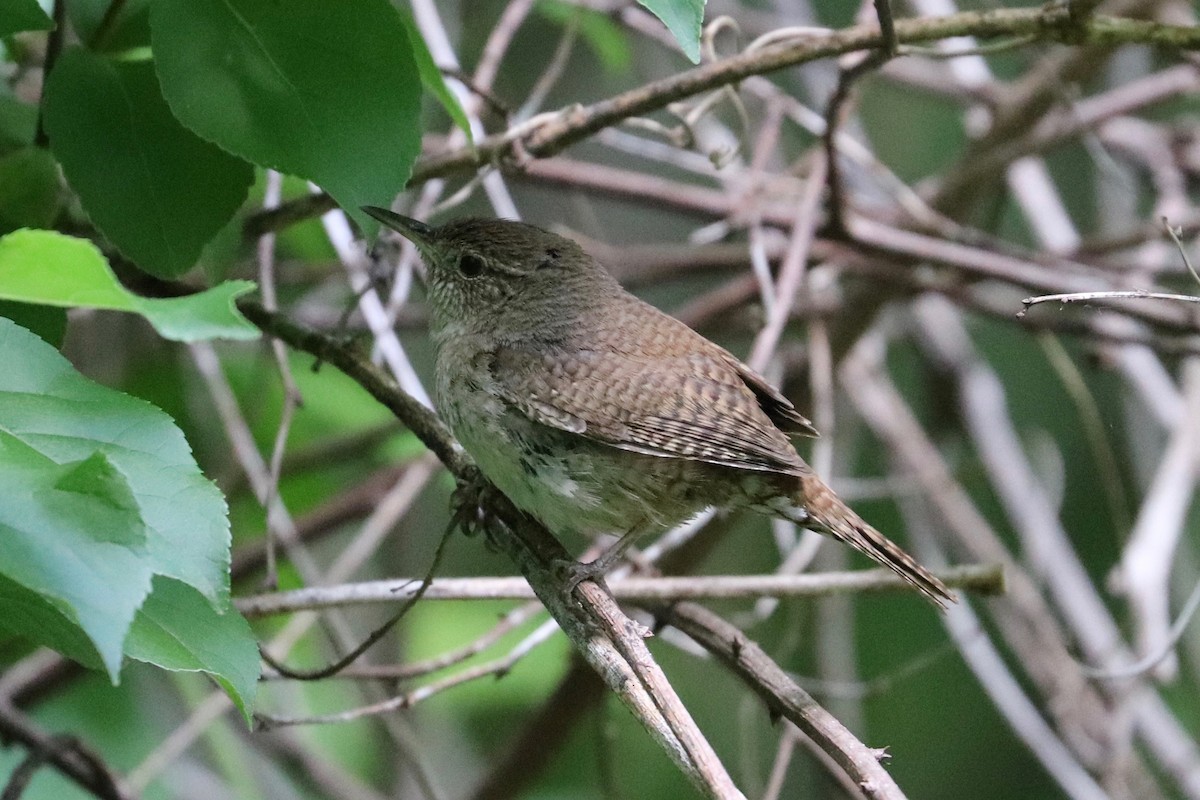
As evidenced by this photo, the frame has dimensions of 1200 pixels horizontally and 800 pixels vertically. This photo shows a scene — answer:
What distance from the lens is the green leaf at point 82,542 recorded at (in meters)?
1.04

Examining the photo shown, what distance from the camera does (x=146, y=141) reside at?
1.74 m

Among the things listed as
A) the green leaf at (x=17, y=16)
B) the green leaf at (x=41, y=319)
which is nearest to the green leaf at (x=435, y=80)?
the green leaf at (x=17, y=16)

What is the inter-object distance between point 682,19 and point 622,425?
3.29 feet

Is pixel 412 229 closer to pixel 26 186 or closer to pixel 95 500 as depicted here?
pixel 26 186

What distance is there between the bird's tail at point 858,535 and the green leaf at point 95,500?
4.00 ft

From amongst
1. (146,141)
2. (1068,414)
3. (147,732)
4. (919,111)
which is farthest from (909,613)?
(146,141)

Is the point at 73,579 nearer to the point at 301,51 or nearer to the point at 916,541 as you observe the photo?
the point at 301,51

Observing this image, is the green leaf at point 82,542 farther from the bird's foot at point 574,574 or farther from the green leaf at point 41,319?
the bird's foot at point 574,574

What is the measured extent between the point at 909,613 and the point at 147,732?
9.66 feet

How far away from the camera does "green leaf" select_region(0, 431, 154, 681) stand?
3.42ft

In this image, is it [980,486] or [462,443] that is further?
[980,486]

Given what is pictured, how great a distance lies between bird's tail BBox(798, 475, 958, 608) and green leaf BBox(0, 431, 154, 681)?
4.33ft

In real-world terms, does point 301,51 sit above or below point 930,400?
above

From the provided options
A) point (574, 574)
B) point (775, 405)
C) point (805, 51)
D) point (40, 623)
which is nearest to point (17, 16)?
point (40, 623)
